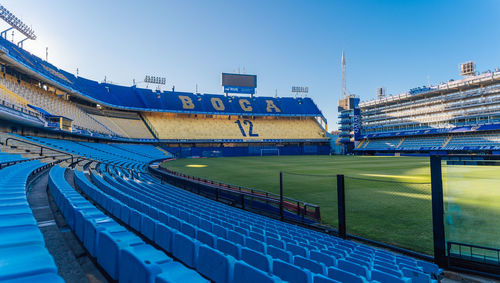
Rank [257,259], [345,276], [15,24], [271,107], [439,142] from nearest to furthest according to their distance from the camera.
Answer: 1. [345,276]
2. [257,259]
3. [15,24]
4. [439,142]
5. [271,107]

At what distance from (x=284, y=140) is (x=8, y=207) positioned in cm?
5931

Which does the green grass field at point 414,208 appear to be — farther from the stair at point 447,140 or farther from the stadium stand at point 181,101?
the stair at point 447,140

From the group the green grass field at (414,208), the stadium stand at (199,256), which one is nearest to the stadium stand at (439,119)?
the green grass field at (414,208)

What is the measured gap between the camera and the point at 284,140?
202 ft

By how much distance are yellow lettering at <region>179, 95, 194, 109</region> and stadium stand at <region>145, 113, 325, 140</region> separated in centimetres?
280

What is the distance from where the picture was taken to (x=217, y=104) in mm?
64562

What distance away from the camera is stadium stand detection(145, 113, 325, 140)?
186 ft

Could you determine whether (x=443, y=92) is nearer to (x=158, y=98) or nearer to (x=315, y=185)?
(x=315, y=185)

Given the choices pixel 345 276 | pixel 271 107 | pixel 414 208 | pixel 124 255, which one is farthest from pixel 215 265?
pixel 271 107

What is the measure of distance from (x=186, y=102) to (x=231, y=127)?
12.3m

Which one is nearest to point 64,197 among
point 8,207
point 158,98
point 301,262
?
point 8,207

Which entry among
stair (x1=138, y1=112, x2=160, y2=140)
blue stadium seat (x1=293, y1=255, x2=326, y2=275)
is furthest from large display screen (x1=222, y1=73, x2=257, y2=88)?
blue stadium seat (x1=293, y1=255, x2=326, y2=275)

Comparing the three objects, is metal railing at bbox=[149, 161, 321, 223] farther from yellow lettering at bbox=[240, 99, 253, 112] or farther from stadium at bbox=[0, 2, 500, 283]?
yellow lettering at bbox=[240, 99, 253, 112]

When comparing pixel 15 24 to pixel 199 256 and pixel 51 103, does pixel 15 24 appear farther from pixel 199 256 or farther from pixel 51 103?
pixel 199 256
